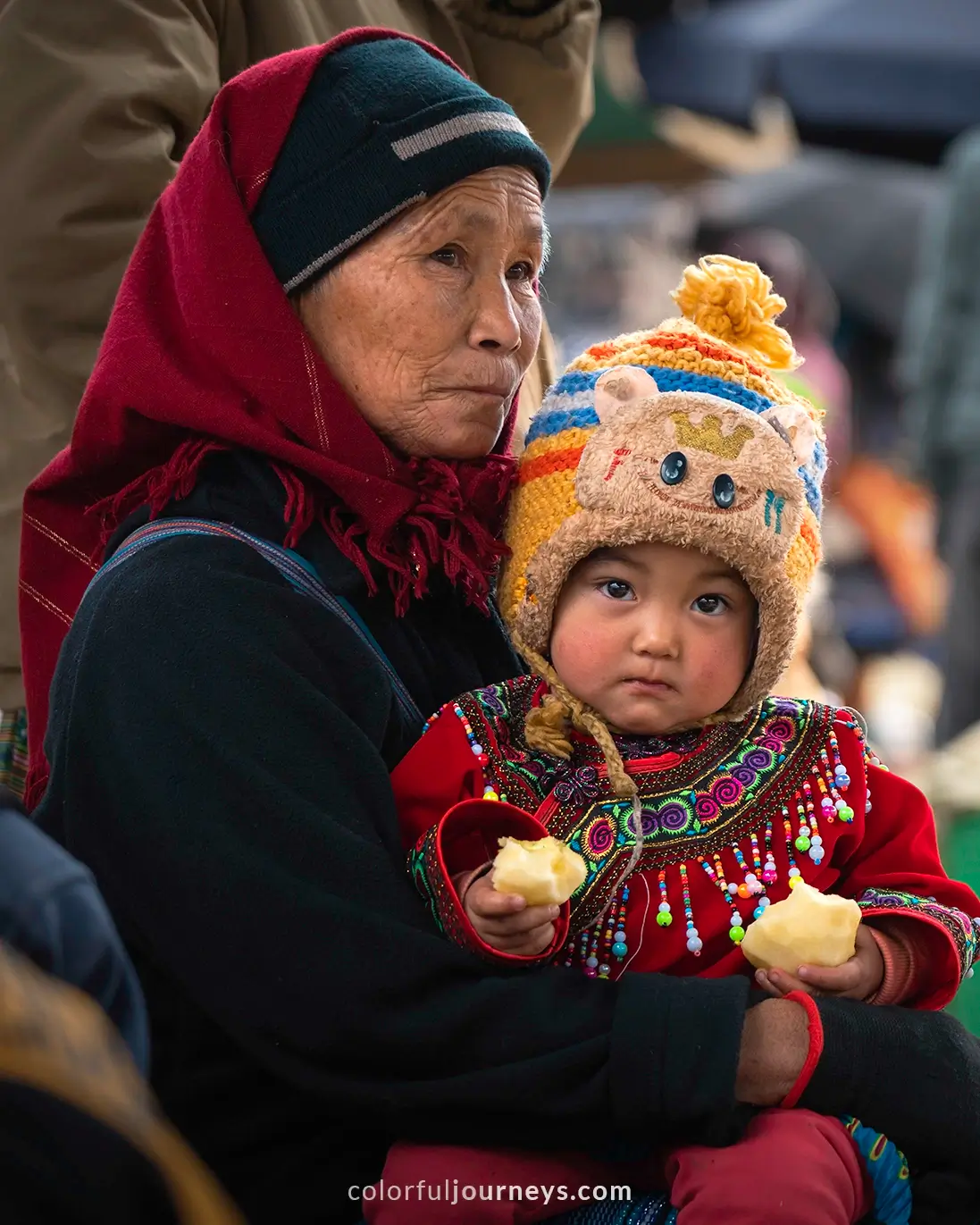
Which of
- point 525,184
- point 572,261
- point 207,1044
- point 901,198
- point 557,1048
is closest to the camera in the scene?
point 557,1048

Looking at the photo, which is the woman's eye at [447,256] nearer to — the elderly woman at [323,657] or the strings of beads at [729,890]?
the elderly woman at [323,657]

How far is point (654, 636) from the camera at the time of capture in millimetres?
1990

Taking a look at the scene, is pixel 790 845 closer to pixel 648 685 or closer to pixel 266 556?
pixel 648 685

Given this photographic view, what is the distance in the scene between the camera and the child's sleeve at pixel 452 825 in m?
1.86

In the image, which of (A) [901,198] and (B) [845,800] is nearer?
(B) [845,800]

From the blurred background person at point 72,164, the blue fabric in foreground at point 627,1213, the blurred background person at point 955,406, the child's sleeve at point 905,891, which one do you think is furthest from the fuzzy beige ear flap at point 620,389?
the blurred background person at point 955,406

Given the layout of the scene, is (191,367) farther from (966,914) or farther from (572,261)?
(572,261)

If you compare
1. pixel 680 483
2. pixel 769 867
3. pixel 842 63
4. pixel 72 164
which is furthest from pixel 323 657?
pixel 842 63

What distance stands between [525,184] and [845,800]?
916mm

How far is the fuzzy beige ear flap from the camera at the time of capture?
2.06 m

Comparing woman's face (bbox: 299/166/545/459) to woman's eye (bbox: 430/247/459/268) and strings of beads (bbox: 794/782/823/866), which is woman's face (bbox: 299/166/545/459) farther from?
strings of beads (bbox: 794/782/823/866)

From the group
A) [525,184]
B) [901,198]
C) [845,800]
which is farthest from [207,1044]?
[901,198]

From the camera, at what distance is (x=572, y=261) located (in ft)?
36.6

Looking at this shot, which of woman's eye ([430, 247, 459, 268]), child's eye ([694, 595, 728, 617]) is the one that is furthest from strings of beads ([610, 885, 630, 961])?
woman's eye ([430, 247, 459, 268])
